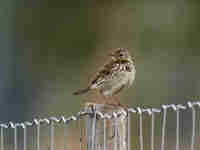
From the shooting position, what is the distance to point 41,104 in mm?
5223

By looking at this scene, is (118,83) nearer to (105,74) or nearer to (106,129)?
(105,74)

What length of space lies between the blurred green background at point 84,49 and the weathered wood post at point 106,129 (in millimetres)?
2204

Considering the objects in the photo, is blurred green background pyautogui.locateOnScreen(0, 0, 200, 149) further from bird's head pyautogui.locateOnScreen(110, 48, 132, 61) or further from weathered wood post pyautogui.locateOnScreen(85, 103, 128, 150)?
weathered wood post pyautogui.locateOnScreen(85, 103, 128, 150)

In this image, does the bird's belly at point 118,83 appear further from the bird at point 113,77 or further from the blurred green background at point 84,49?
the blurred green background at point 84,49

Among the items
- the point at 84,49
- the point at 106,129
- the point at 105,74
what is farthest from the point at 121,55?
the point at 84,49

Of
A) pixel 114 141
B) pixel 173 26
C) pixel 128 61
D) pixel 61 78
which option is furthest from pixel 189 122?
pixel 114 141

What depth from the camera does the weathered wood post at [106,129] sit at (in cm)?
294

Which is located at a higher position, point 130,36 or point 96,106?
point 130,36

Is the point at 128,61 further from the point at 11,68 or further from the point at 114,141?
the point at 11,68

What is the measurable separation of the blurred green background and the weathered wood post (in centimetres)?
220

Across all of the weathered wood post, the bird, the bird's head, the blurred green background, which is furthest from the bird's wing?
the blurred green background

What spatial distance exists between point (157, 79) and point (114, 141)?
2496 mm

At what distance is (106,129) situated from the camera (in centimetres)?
296

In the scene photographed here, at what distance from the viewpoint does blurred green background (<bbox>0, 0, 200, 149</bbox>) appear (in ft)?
16.9
